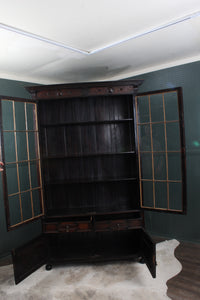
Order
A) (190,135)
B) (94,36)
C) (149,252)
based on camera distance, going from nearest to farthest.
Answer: (94,36) < (149,252) < (190,135)

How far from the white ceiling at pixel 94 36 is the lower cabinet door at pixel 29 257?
7.39ft

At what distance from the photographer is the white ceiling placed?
1.93m

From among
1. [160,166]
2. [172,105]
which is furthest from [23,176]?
[172,105]

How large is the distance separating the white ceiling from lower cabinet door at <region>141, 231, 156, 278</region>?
2.19 m

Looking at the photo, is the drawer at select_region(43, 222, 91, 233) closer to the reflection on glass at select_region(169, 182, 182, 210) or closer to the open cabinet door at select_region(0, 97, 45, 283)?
the open cabinet door at select_region(0, 97, 45, 283)

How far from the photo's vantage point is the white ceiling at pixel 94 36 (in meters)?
1.93

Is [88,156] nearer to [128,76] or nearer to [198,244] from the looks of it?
[128,76]

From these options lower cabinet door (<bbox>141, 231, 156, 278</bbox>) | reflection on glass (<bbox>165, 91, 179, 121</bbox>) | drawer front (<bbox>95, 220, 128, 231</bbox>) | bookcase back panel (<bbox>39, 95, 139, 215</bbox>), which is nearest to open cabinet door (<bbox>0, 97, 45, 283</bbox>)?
bookcase back panel (<bbox>39, 95, 139, 215</bbox>)

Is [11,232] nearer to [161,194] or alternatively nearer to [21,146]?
[21,146]

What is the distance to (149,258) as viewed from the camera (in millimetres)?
2631

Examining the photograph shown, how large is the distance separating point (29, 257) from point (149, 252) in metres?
1.40

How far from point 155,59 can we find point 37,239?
2.84 m

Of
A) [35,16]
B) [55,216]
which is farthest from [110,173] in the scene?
[35,16]

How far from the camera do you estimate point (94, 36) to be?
7.91ft
